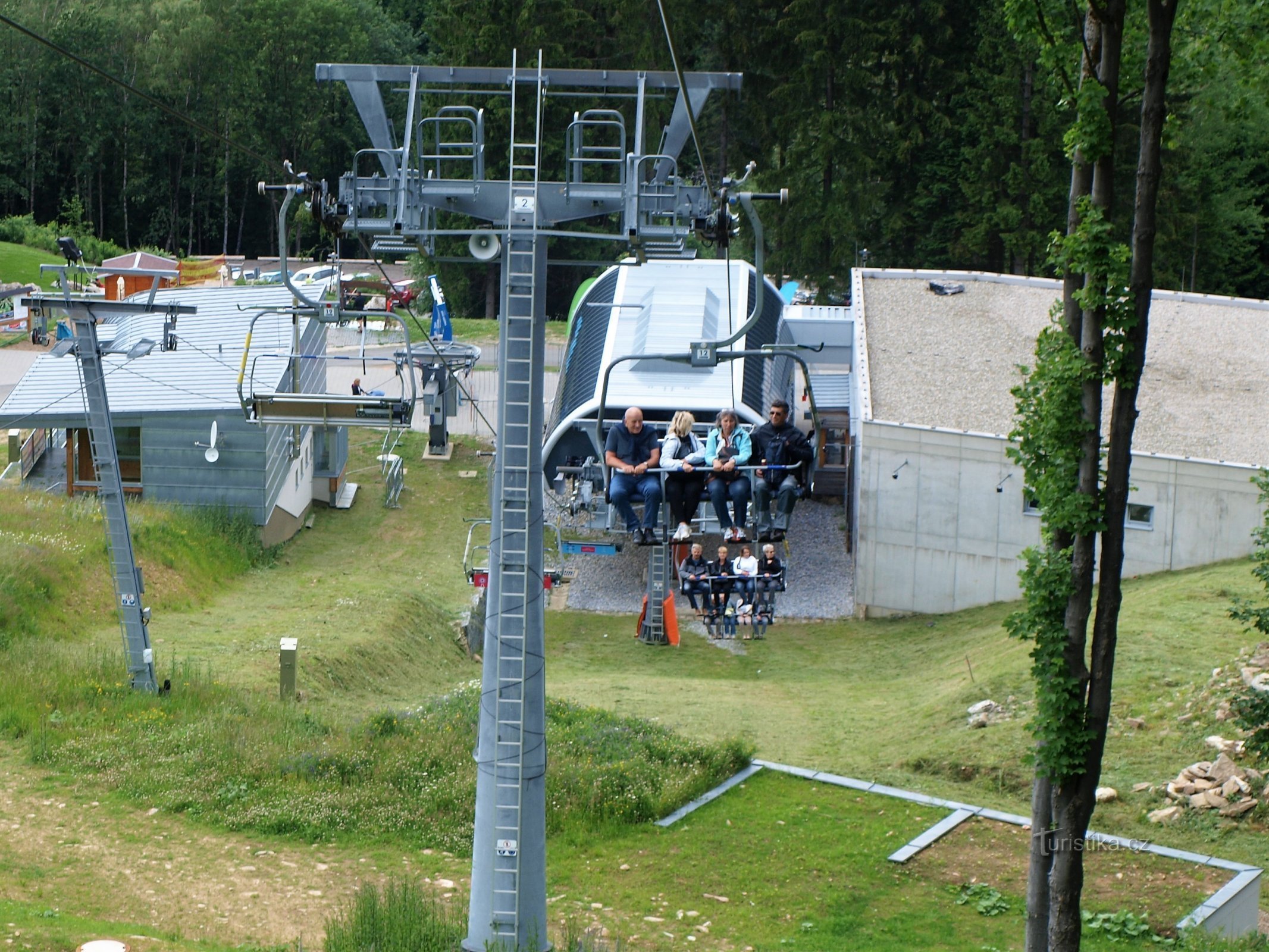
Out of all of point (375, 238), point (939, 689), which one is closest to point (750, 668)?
point (939, 689)

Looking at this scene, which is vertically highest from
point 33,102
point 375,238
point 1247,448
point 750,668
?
point 33,102

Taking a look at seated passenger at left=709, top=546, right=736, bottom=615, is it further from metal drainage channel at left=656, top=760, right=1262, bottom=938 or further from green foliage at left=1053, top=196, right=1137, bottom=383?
green foliage at left=1053, top=196, right=1137, bottom=383

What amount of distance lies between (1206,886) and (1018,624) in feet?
15.0

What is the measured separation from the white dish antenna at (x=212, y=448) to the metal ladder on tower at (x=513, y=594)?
52.1 feet

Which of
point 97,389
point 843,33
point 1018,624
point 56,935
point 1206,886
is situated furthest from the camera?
point 843,33

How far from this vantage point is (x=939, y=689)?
1922 cm

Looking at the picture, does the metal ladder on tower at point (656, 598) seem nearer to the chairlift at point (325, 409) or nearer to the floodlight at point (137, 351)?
the chairlift at point (325, 409)

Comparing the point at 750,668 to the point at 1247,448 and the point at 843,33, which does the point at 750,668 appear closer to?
the point at 1247,448

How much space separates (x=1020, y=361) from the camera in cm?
2833

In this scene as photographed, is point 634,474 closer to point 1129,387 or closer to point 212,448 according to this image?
point 1129,387

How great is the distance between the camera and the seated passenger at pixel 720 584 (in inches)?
774

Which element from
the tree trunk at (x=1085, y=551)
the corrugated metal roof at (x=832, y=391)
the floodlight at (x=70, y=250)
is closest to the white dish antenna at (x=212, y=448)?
the floodlight at (x=70, y=250)

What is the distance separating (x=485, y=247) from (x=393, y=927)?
4.70 metres

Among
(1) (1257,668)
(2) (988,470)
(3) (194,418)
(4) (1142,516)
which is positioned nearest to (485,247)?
(1) (1257,668)
